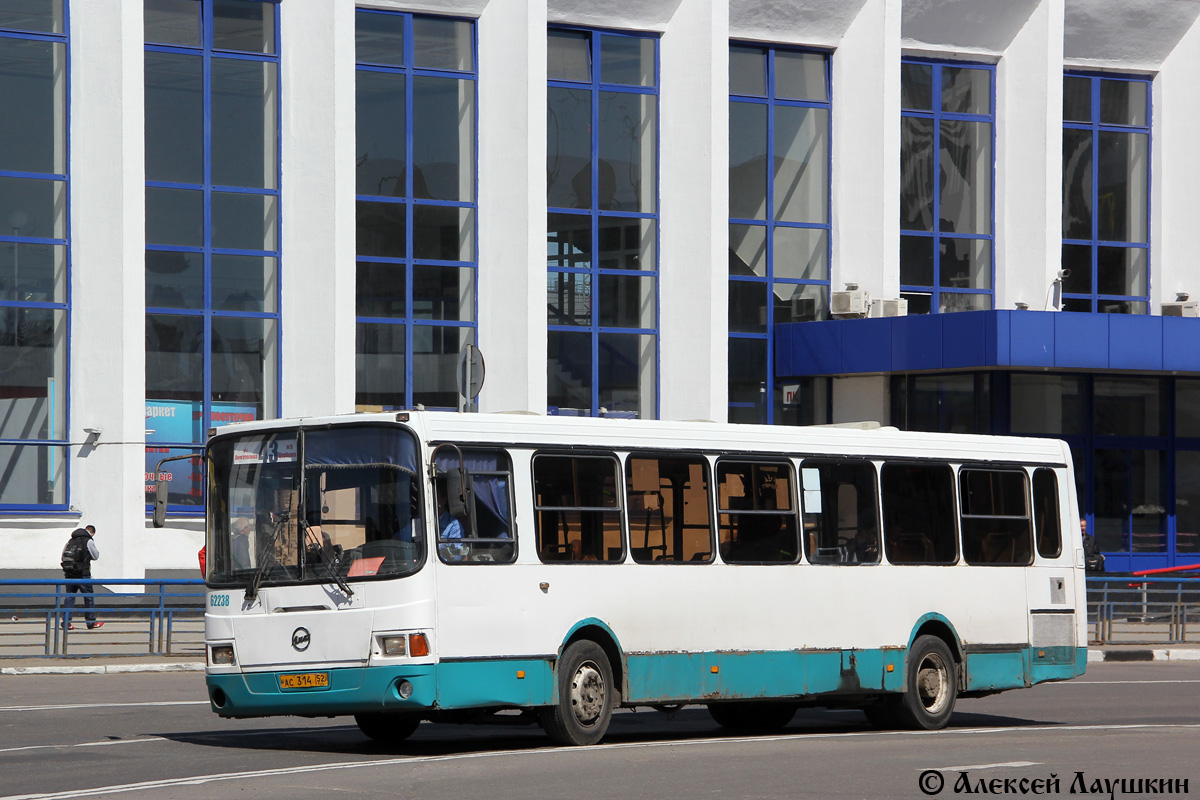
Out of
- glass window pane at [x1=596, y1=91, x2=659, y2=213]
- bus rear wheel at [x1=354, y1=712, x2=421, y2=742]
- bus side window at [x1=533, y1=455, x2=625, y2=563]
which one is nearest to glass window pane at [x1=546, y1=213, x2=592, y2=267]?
glass window pane at [x1=596, y1=91, x2=659, y2=213]

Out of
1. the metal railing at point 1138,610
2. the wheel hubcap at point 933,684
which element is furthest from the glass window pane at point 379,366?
the wheel hubcap at point 933,684

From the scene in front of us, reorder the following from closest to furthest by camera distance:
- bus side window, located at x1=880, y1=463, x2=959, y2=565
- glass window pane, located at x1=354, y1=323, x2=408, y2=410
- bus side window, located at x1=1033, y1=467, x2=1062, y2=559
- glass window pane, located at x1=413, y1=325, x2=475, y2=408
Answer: bus side window, located at x1=880, y1=463, x2=959, y2=565 < bus side window, located at x1=1033, y1=467, x2=1062, y2=559 < glass window pane, located at x1=354, y1=323, x2=408, y2=410 < glass window pane, located at x1=413, y1=325, x2=475, y2=408

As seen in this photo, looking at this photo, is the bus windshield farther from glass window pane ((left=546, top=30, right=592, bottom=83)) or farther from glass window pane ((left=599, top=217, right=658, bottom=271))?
glass window pane ((left=546, top=30, right=592, bottom=83))

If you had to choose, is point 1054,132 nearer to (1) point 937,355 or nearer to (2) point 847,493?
(1) point 937,355

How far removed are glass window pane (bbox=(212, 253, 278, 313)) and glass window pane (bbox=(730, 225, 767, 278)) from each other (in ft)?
29.7

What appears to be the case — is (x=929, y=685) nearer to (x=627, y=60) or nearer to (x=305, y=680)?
(x=305, y=680)

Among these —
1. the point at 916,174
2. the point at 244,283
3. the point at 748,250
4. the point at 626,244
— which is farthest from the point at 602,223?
the point at 916,174

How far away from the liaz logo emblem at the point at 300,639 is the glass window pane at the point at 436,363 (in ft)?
59.5

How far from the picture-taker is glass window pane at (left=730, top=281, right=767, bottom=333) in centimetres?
3334

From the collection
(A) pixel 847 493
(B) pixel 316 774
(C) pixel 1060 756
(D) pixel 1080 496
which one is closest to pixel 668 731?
(A) pixel 847 493

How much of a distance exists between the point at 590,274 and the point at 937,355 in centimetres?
666

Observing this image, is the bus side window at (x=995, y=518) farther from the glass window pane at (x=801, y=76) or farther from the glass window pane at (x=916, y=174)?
the glass window pane at (x=916, y=174)

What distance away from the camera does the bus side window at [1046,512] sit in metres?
16.5

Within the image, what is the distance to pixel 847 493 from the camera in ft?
49.4
